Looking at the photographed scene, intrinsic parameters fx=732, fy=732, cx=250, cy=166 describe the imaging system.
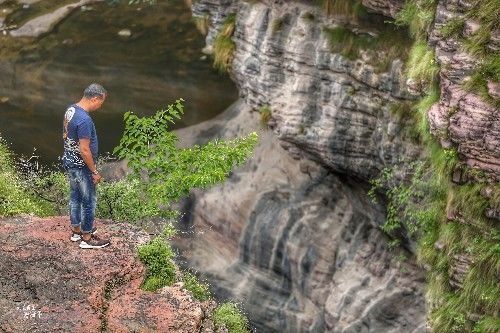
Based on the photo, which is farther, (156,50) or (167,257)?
(156,50)

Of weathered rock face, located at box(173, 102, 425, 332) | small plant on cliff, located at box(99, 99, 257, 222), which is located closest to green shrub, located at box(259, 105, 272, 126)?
weathered rock face, located at box(173, 102, 425, 332)

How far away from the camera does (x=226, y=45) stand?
1527cm

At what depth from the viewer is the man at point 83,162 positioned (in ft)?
25.2

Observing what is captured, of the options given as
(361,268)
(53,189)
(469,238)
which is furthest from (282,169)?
(469,238)

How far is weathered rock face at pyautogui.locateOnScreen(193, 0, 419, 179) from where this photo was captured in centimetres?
1212

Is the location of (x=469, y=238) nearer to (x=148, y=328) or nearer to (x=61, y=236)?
(x=148, y=328)

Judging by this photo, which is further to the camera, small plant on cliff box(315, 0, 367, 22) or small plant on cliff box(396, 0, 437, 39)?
small plant on cliff box(315, 0, 367, 22)

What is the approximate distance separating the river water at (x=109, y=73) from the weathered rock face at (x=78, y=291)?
10.6 meters

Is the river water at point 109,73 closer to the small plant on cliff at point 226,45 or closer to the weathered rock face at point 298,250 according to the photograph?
the weathered rock face at point 298,250

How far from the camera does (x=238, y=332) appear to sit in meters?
9.48

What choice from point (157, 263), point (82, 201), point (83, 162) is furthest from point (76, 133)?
point (157, 263)

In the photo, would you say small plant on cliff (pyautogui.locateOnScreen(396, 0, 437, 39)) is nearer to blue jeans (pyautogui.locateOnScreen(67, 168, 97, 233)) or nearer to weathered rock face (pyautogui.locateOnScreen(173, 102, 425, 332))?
weathered rock face (pyautogui.locateOnScreen(173, 102, 425, 332))

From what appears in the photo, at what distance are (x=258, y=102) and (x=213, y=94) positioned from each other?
4.69 m

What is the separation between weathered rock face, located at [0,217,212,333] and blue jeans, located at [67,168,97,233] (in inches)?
10.2
